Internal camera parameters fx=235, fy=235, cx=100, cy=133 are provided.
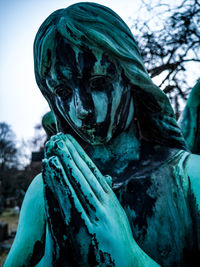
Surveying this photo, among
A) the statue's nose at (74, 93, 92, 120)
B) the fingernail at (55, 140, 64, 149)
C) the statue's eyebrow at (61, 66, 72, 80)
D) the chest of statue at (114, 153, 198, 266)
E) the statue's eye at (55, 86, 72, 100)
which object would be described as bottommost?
the chest of statue at (114, 153, 198, 266)

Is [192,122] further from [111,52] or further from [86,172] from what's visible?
[86,172]

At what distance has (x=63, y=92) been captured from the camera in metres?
1.13

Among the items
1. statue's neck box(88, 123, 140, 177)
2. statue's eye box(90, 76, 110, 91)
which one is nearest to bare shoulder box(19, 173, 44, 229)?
statue's neck box(88, 123, 140, 177)

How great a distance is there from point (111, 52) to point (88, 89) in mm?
211

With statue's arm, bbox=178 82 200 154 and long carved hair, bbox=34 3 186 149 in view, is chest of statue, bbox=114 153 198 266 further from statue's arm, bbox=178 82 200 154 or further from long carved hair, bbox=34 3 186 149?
statue's arm, bbox=178 82 200 154

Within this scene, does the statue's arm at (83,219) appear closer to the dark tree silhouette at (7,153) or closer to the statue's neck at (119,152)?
the statue's neck at (119,152)

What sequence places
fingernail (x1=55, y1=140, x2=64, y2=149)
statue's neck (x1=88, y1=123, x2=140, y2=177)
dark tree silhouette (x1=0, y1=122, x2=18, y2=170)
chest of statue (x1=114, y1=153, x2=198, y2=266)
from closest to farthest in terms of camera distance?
fingernail (x1=55, y1=140, x2=64, y2=149)
chest of statue (x1=114, y1=153, x2=198, y2=266)
statue's neck (x1=88, y1=123, x2=140, y2=177)
dark tree silhouette (x1=0, y1=122, x2=18, y2=170)

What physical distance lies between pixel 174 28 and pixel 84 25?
3.28 m

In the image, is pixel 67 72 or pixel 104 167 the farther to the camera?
pixel 104 167

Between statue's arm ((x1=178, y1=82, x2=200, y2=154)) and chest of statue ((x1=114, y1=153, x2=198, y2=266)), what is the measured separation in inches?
27.5

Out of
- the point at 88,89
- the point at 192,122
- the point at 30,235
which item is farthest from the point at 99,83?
the point at 192,122

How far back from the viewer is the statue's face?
42.1 inches

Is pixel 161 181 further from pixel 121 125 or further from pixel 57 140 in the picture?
pixel 57 140

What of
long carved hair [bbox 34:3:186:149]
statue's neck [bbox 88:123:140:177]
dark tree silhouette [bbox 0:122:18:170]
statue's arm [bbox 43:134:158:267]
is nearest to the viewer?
statue's arm [bbox 43:134:158:267]
